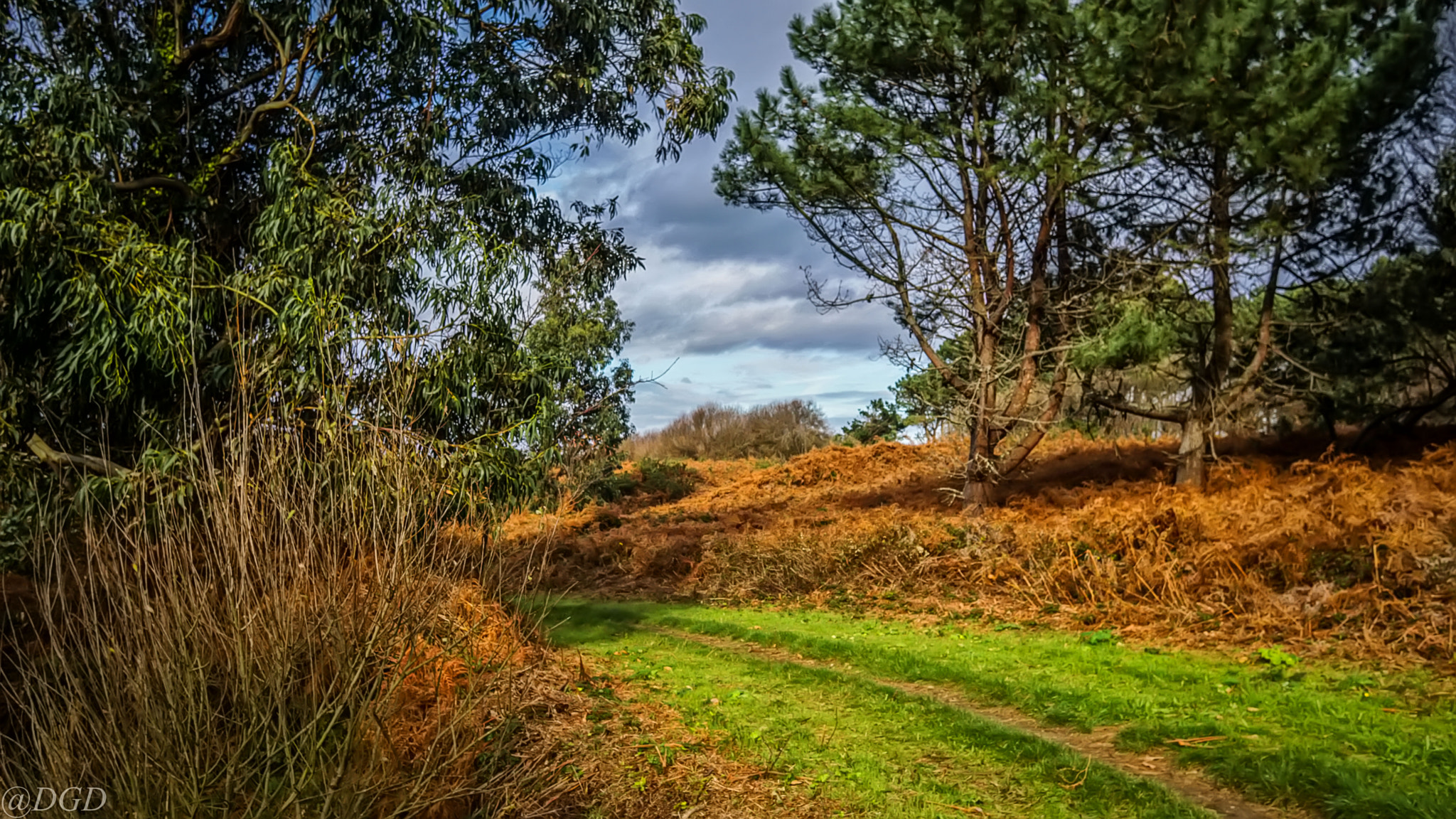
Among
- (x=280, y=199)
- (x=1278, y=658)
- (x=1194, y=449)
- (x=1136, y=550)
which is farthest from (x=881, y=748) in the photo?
(x=1194, y=449)

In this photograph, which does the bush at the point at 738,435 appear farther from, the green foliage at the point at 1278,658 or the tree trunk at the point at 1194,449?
the green foliage at the point at 1278,658

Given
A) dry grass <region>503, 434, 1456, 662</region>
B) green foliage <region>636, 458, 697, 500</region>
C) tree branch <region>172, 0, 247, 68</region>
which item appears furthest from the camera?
green foliage <region>636, 458, 697, 500</region>

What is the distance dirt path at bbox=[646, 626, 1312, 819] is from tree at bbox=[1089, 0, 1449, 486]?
7.24 metres

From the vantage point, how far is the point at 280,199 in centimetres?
850

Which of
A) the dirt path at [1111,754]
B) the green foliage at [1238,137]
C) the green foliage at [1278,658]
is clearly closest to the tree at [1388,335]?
the green foliage at [1238,137]

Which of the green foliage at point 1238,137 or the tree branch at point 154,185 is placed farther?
the green foliage at point 1238,137

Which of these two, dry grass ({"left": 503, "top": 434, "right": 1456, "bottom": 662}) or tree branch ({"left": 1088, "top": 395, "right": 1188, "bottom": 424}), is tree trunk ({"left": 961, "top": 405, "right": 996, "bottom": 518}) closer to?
dry grass ({"left": 503, "top": 434, "right": 1456, "bottom": 662})

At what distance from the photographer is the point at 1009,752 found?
5805 millimetres

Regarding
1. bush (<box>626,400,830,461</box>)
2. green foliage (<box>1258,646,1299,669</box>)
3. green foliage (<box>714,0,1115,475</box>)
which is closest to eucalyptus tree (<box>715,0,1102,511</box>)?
green foliage (<box>714,0,1115,475</box>)

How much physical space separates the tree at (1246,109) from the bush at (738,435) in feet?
56.8

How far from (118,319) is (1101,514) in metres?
9.67

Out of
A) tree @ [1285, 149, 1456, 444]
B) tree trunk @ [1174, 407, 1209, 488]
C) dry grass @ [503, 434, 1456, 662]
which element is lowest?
dry grass @ [503, 434, 1456, 662]

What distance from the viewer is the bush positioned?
100ft

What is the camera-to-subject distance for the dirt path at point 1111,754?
476 cm
